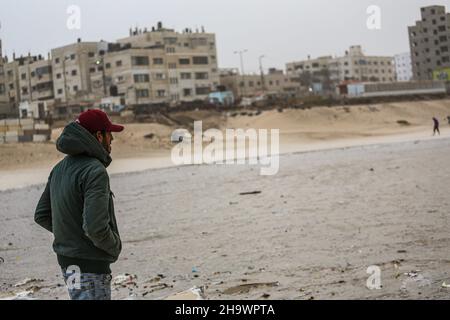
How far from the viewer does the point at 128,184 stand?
2625cm

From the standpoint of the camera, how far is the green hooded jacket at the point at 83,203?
3.90m

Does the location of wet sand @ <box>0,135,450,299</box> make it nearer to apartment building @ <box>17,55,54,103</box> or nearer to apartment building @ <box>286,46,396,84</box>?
apartment building @ <box>17,55,54,103</box>

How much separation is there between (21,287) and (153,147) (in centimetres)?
3918

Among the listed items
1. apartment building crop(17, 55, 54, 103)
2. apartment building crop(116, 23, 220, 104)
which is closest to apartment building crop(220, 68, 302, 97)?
apartment building crop(116, 23, 220, 104)

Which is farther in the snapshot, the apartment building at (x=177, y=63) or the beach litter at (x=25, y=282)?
the apartment building at (x=177, y=63)

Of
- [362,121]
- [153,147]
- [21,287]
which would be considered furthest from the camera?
[362,121]

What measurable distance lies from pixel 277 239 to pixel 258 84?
318ft

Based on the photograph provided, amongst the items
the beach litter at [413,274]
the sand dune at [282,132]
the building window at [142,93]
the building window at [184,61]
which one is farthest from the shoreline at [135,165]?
the building window at [184,61]

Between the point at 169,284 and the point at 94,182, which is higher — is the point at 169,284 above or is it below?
below

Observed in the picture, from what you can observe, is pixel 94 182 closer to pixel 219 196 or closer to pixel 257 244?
pixel 257 244

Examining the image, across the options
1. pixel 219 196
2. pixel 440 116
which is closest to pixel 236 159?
pixel 219 196

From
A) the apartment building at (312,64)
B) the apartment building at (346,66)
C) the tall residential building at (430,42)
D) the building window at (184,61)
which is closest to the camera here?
the building window at (184,61)

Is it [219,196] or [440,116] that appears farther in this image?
[440,116]

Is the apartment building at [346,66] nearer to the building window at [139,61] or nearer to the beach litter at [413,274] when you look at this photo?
the building window at [139,61]
